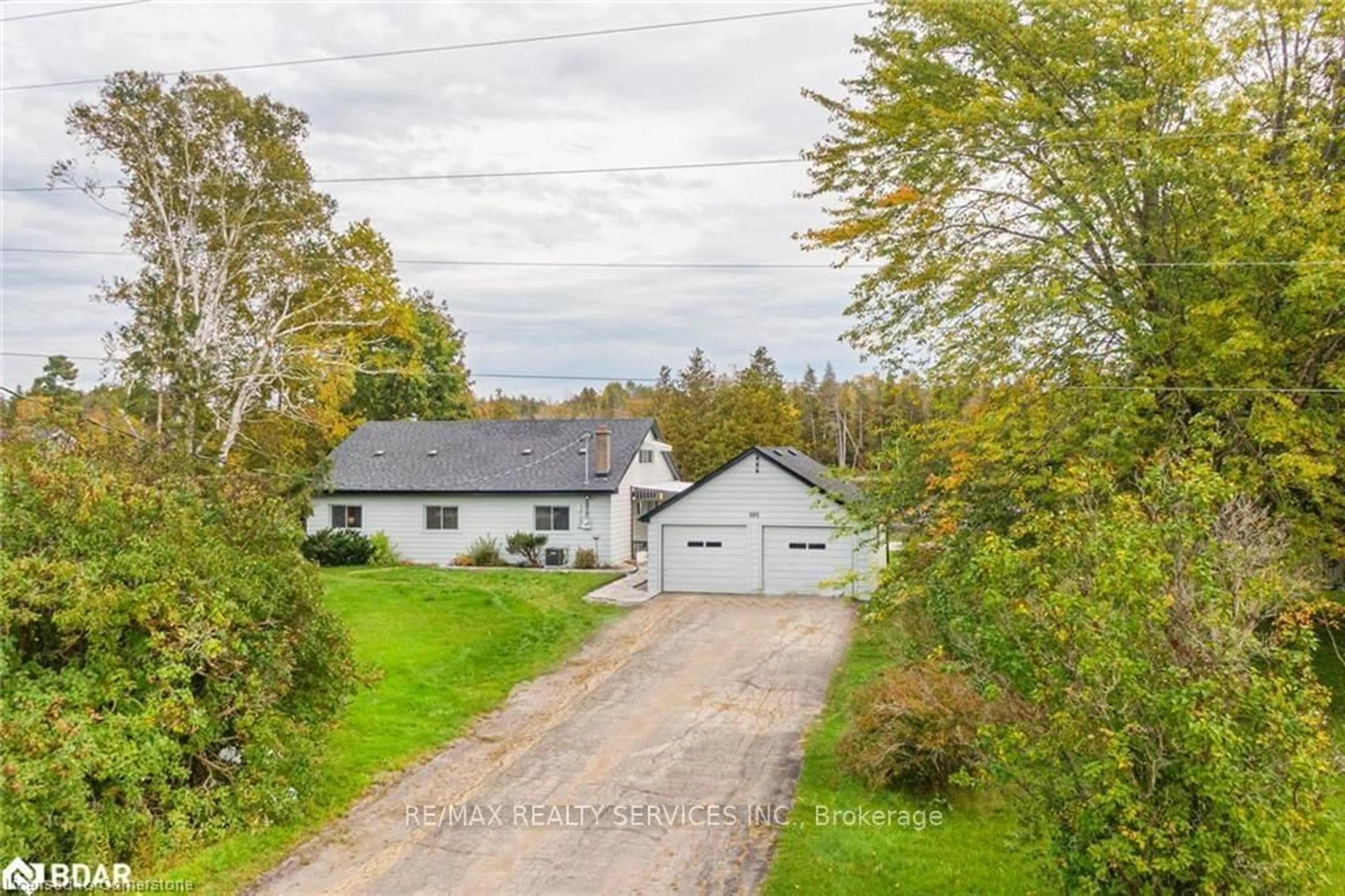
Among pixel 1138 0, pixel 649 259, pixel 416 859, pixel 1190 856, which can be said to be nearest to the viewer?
pixel 1190 856

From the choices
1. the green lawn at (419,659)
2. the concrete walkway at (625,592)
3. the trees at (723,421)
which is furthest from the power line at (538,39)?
the trees at (723,421)

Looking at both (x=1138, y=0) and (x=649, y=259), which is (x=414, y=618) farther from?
(x=1138, y=0)

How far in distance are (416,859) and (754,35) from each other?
10176 mm

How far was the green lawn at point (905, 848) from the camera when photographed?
22.7 feet

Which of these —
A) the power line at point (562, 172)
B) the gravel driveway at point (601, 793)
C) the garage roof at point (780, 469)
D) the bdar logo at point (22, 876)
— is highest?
the power line at point (562, 172)

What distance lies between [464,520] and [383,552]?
2635 mm

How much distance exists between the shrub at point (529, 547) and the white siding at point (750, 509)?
457cm

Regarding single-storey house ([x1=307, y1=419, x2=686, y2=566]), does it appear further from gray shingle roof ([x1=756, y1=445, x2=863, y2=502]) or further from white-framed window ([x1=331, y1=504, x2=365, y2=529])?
gray shingle roof ([x1=756, y1=445, x2=863, y2=502])

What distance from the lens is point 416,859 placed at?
745 centimetres

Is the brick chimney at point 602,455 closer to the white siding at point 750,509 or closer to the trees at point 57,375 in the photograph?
the white siding at point 750,509

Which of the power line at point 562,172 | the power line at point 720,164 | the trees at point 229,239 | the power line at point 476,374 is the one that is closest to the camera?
the power line at point 720,164

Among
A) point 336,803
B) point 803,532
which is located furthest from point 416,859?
point 803,532

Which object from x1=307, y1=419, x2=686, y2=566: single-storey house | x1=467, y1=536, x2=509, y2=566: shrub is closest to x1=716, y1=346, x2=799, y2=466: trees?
x1=307, y1=419, x2=686, y2=566: single-storey house

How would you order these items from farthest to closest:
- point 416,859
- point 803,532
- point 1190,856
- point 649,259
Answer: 1. point 803,532
2. point 649,259
3. point 416,859
4. point 1190,856
